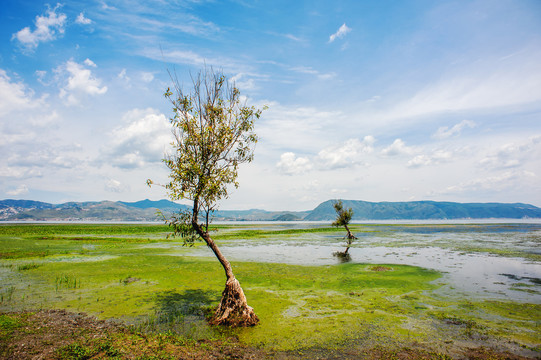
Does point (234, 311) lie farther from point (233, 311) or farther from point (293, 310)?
point (293, 310)

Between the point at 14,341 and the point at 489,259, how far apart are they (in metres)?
47.1

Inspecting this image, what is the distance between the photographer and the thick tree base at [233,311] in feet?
43.7

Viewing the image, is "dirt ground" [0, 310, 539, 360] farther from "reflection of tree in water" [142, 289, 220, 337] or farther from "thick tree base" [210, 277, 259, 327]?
"thick tree base" [210, 277, 259, 327]

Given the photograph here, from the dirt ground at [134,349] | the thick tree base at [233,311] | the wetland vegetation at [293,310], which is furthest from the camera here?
the thick tree base at [233,311]

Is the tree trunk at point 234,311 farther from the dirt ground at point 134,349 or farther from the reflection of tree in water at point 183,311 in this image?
the dirt ground at point 134,349

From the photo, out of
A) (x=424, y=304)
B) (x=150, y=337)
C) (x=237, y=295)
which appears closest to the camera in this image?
(x=150, y=337)

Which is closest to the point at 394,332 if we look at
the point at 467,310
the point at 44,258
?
the point at 467,310

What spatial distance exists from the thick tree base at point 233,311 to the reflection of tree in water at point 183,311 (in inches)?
34.2

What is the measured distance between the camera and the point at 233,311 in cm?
1352

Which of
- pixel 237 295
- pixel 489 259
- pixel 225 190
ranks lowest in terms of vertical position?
A: pixel 489 259

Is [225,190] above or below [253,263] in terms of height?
above

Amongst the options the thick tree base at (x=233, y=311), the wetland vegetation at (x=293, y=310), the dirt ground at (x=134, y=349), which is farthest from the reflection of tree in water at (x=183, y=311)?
the dirt ground at (x=134, y=349)

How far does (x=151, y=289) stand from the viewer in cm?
2000

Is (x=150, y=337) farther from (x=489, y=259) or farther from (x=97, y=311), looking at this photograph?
(x=489, y=259)
